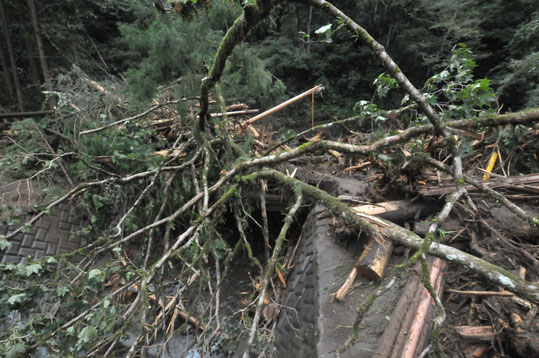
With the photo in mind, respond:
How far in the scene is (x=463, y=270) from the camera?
94.4 inches

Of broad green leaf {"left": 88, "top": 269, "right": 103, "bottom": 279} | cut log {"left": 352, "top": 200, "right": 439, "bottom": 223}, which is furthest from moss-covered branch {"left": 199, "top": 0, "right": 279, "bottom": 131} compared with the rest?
broad green leaf {"left": 88, "top": 269, "right": 103, "bottom": 279}

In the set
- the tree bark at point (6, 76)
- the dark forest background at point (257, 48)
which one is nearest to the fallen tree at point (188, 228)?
the dark forest background at point (257, 48)

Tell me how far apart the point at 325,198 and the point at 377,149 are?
2.18 feet

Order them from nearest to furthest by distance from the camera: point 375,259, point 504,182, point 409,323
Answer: point 409,323, point 375,259, point 504,182

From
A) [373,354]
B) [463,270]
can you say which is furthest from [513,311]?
[373,354]

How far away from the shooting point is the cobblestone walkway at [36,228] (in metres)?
4.23

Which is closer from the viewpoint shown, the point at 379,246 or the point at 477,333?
the point at 477,333

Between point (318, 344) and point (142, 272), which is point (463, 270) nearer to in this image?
point (318, 344)

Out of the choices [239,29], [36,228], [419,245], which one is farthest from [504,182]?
[36,228]

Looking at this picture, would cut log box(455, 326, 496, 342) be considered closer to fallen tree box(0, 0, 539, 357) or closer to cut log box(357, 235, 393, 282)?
fallen tree box(0, 0, 539, 357)

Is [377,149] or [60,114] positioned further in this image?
[60,114]

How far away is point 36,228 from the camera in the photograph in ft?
14.7

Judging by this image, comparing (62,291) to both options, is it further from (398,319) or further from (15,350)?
(398,319)

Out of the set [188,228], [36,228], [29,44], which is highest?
[29,44]
